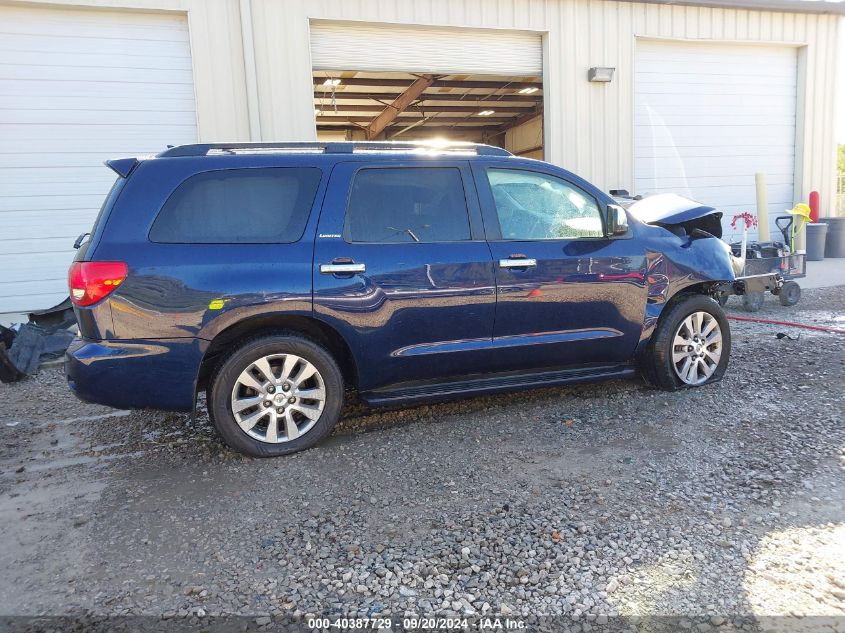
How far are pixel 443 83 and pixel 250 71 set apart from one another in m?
5.97

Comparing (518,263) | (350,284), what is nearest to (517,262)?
(518,263)

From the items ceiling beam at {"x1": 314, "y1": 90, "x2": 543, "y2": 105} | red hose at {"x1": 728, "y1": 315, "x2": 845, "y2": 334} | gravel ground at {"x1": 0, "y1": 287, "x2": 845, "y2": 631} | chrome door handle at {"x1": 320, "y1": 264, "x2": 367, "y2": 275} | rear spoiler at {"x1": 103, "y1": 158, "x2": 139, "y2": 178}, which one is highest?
ceiling beam at {"x1": 314, "y1": 90, "x2": 543, "y2": 105}

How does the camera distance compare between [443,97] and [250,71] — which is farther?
[443,97]

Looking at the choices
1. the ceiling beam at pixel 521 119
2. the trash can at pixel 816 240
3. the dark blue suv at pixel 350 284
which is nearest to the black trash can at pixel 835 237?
the trash can at pixel 816 240

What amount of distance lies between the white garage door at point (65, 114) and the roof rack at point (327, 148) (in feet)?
16.7

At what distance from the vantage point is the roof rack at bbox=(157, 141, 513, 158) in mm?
3820

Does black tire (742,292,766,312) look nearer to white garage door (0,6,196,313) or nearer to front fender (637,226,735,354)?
front fender (637,226,735,354)

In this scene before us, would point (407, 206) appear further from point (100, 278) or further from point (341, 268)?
point (100, 278)

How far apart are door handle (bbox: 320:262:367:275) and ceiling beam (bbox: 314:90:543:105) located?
11165 millimetres

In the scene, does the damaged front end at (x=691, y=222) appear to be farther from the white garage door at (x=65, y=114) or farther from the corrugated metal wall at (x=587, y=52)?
the white garage door at (x=65, y=114)

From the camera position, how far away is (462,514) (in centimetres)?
303

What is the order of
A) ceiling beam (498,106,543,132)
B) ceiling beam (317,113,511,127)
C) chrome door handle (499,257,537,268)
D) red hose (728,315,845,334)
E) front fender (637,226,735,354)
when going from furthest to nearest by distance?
ceiling beam (498,106,543,132) → ceiling beam (317,113,511,127) → red hose (728,315,845,334) → front fender (637,226,735,354) → chrome door handle (499,257,537,268)

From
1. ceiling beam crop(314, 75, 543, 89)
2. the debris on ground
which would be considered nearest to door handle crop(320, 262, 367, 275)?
the debris on ground

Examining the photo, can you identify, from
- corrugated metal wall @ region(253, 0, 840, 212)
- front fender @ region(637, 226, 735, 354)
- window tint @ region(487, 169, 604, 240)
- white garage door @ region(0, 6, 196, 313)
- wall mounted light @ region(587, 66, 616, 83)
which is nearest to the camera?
window tint @ region(487, 169, 604, 240)
